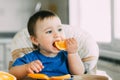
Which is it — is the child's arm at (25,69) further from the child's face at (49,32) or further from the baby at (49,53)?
the child's face at (49,32)

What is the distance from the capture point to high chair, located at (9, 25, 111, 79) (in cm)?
140

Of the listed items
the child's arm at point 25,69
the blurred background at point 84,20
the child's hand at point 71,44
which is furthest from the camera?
the blurred background at point 84,20

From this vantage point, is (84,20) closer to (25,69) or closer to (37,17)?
(37,17)

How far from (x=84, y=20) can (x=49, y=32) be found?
2.15 metres

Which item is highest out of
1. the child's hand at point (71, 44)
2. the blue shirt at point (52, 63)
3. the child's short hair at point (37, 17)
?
the child's short hair at point (37, 17)

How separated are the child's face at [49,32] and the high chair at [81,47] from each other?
11.2 inches

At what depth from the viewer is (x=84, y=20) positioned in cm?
324

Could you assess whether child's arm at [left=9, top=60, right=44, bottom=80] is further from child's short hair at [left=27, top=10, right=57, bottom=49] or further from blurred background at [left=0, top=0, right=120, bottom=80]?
blurred background at [left=0, top=0, right=120, bottom=80]

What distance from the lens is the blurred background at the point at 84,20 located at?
7.59 feet

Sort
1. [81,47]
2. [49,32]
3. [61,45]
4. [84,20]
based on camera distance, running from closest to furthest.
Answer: [61,45]
[49,32]
[81,47]
[84,20]

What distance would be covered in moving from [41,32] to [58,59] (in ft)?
0.48

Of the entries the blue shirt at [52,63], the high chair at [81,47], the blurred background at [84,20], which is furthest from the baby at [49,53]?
the blurred background at [84,20]

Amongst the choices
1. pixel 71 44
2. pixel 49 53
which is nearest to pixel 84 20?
pixel 49 53

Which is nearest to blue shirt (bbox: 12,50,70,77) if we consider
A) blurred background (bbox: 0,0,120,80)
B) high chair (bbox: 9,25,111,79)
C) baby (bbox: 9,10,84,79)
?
baby (bbox: 9,10,84,79)
